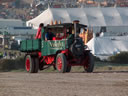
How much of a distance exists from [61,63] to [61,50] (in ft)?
1.74

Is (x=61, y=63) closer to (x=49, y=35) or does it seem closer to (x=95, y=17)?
(x=49, y=35)

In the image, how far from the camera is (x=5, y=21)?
121 m

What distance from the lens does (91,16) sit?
102m

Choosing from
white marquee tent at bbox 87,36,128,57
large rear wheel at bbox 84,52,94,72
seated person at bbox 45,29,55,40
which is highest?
seated person at bbox 45,29,55,40

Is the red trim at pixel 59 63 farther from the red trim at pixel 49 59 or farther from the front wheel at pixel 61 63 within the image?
the red trim at pixel 49 59

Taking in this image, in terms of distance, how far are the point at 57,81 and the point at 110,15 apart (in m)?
88.8

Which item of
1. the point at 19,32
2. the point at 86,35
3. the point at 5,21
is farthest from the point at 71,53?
the point at 5,21

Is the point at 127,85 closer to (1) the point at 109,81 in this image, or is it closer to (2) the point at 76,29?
(1) the point at 109,81

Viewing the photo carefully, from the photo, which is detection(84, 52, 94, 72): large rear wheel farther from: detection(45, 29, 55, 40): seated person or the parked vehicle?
detection(45, 29, 55, 40): seated person

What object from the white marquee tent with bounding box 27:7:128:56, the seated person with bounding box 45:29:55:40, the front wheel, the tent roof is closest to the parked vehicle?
the front wheel

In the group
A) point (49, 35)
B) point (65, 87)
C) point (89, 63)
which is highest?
point (49, 35)

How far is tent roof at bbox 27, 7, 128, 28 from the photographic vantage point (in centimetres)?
9988

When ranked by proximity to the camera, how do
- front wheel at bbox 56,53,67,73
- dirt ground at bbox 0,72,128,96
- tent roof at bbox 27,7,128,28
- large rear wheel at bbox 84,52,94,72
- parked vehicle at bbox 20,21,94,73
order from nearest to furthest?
dirt ground at bbox 0,72,128,96 → front wheel at bbox 56,53,67,73 → parked vehicle at bbox 20,21,94,73 → large rear wheel at bbox 84,52,94,72 → tent roof at bbox 27,7,128,28

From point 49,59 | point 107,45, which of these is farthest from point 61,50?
point 107,45
